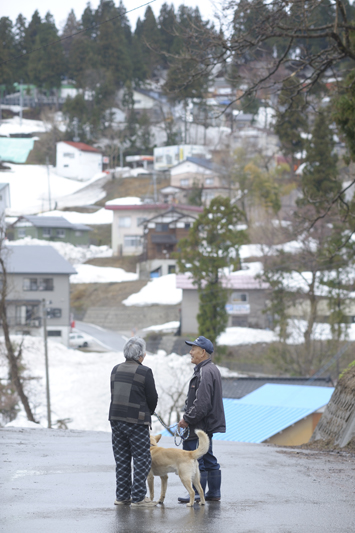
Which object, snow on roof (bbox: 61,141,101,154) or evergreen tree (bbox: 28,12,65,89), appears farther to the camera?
evergreen tree (bbox: 28,12,65,89)

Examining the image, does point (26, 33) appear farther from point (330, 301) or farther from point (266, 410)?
point (266, 410)

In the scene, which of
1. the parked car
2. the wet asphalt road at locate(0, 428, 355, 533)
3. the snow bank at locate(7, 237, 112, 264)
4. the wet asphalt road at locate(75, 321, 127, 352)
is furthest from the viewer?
the snow bank at locate(7, 237, 112, 264)

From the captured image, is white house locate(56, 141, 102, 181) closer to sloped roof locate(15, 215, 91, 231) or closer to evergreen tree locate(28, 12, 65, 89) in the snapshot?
evergreen tree locate(28, 12, 65, 89)

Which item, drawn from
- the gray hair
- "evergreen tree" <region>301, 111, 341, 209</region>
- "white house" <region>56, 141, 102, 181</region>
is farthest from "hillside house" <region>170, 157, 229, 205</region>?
the gray hair

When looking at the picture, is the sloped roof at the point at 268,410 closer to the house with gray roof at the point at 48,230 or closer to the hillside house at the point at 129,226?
the hillside house at the point at 129,226

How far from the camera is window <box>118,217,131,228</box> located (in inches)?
2443

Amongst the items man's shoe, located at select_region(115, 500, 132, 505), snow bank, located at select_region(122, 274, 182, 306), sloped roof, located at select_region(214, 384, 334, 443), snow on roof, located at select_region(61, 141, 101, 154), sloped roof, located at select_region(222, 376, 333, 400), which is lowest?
sloped roof, located at select_region(222, 376, 333, 400)

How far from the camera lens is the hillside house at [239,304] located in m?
39.9

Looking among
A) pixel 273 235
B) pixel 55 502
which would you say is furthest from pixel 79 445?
pixel 273 235

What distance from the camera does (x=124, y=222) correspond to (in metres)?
62.3

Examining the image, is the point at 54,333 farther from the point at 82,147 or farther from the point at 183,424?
the point at 82,147

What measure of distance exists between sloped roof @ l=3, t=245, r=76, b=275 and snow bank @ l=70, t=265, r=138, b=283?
6.23m

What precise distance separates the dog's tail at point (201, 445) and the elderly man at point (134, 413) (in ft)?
1.14

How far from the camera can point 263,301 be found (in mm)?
41812
